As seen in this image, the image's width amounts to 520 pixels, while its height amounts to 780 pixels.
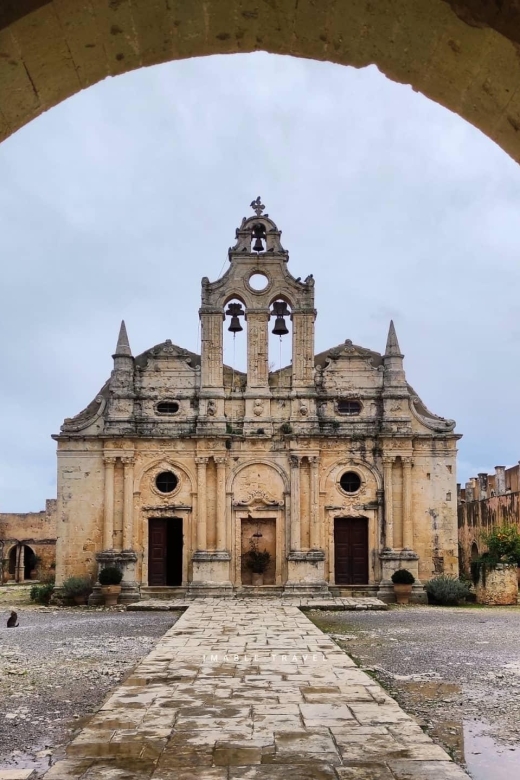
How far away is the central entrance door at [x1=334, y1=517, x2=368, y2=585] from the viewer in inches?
993

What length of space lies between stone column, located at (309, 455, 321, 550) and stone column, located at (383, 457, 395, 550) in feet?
6.86

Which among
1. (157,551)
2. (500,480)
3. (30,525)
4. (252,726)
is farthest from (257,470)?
(30,525)

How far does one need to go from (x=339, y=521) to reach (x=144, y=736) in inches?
740

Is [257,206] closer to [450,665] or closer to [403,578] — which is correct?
[403,578]

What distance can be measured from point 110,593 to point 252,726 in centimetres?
1748

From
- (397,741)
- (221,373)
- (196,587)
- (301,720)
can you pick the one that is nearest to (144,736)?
(301,720)

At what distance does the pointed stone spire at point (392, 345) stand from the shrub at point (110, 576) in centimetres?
1081

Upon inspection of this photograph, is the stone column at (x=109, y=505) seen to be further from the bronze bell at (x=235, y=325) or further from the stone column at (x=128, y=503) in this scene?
the bronze bell at (x=235, y=325)

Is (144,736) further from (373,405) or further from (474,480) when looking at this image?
(474,480)

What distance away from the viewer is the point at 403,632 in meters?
16.8

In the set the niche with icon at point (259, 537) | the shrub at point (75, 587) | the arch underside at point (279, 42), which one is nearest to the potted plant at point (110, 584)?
the shrub at point (75, 587)

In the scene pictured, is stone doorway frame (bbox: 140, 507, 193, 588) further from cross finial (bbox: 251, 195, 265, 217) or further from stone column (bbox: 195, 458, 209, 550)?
cross finial (bbox: 251, 195, 265, 217)

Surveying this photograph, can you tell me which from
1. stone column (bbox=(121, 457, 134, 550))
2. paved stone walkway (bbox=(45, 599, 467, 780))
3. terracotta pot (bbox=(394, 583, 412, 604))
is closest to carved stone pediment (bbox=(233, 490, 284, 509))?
stone column (bbox=(121, 457, 134, 550))

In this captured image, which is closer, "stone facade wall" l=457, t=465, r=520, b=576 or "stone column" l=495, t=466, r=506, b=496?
"stone facade wall" l=457, t=465, r=520, b=576
